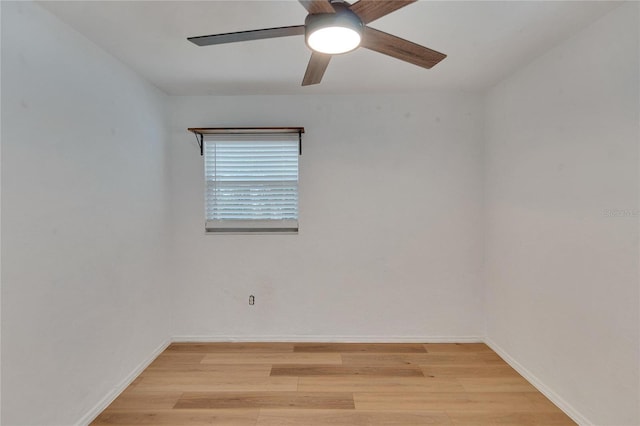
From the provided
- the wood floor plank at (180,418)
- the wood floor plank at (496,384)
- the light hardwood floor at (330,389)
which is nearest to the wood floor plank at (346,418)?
the light hardwood floor at (330,389)

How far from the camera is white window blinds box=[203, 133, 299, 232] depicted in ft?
10.7

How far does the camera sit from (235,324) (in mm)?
3289

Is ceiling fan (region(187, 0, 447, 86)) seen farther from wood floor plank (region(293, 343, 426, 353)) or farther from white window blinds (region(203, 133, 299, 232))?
wood floor plank (region(293, 343, 426, 353))

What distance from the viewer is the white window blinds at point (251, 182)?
3.26 m

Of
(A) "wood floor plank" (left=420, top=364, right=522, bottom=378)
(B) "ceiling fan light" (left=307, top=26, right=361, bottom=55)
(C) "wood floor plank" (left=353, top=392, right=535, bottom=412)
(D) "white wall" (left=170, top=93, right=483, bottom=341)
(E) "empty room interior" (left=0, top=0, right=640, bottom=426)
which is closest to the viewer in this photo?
(B) "ceiling fan light" (left=307, top=26, right=361, bottom=55)

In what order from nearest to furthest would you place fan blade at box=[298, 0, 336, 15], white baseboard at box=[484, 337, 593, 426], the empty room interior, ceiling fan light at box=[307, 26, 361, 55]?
1. fan blade at box=[298, 0, 336, 15]
2. ceiling fan light at box=[307, 26, 361, 55]
3. the empty room interior
4. white baseboard at box=[484, 337, 593, 426]

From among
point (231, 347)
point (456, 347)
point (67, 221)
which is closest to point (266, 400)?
point (231, 347)

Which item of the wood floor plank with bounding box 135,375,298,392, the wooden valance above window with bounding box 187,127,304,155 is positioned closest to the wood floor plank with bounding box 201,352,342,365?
the wood floor plank with bounding box 135,375,298,392

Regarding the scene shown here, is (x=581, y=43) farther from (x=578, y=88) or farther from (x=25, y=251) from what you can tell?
(x=25, y=251)

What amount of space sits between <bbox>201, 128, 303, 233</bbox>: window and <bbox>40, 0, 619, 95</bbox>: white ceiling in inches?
20.4

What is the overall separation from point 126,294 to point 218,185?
1.27 m

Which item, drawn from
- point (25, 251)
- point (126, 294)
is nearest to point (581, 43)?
point (25, 251)

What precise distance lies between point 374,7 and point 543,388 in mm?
2746

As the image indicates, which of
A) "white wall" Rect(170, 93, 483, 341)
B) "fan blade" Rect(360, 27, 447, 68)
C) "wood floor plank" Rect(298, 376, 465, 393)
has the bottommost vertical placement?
"wood floor plank" Rect(298, 376, 465, 393)
